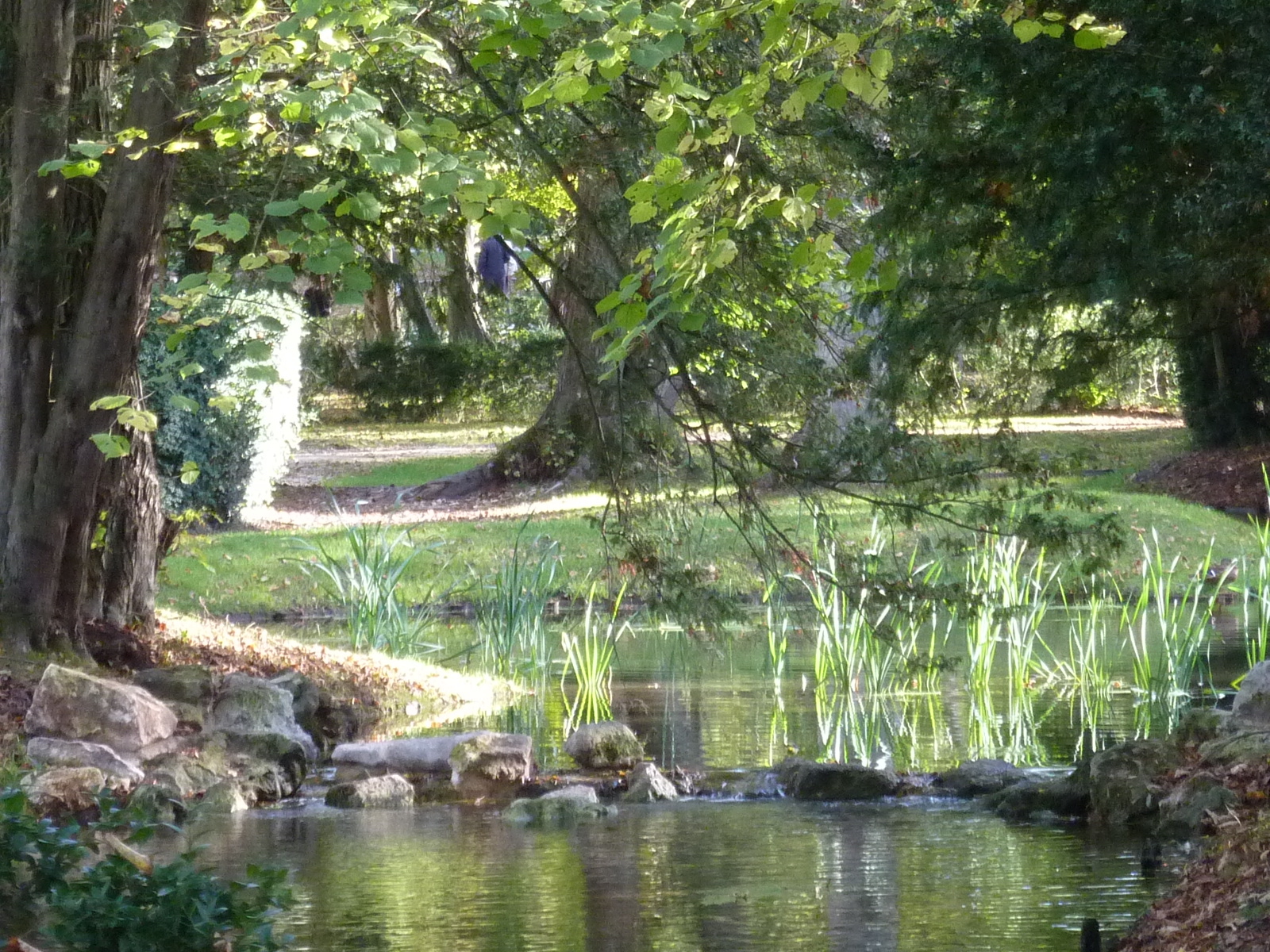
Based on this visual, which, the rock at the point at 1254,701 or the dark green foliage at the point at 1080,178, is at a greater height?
the dark green foliage at the point at 1080,178

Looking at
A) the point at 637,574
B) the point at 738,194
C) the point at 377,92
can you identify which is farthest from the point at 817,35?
the point at 637,574

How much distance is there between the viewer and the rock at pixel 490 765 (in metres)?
8.95

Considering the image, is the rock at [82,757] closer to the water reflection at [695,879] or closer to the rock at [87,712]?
the rock at [87,712]

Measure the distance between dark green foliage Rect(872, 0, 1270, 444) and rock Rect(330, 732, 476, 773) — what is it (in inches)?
144

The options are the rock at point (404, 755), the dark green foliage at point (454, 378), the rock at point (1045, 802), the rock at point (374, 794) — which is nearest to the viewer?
the rock at point (1045, 802)

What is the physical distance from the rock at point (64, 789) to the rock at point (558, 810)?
6.90ft

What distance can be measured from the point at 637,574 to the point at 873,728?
2648 mm

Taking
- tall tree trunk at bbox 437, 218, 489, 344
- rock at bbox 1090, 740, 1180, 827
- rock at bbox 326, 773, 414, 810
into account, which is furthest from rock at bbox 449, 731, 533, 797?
tall tree trunk at bbox 437, 218, 489, 344

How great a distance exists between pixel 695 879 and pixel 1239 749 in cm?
283

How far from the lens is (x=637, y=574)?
8.27m

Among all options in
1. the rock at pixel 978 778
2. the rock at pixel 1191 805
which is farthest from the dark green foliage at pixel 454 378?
the rock at pixel 1191 805

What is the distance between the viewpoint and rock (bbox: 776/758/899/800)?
28.0 feet

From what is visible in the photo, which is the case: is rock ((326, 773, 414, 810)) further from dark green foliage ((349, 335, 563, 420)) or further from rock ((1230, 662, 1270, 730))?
dark green foliage ((349, 335, 563, 420))

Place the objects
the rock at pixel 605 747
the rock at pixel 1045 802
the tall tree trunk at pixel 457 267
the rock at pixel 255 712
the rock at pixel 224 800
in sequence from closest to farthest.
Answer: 1. the rock at pixel 1045 802
2. the rock at pixel 224 800
3. the rock at pixel 605 747
4. the rock at pixel 255 712
5. the tall tree trunk at pixel 457 267
